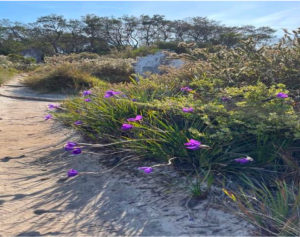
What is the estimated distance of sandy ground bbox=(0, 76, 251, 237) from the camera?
2.45 metres

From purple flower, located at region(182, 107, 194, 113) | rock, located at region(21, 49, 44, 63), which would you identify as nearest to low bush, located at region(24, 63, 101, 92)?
purple flower, located at region(182, 107, 194, 113)

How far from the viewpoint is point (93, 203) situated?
2.86 m

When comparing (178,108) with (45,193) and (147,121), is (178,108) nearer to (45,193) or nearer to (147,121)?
(147,121)

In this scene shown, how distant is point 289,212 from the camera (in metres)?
2.29

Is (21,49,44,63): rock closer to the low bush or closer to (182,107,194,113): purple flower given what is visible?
the low bush

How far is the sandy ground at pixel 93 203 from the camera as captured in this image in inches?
96.3

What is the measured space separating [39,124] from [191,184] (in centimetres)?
345

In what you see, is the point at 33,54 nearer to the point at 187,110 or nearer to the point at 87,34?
the point at 87,34

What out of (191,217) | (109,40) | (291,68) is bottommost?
(191,217)

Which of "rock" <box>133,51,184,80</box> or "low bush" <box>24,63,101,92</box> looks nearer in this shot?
"low bush" <box>24,63,101,92</box>

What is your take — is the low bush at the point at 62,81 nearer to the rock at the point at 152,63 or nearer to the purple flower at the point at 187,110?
the rock at the point at 152,63

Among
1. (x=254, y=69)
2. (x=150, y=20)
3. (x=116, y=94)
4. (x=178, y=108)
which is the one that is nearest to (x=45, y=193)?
(x=178, y=108)

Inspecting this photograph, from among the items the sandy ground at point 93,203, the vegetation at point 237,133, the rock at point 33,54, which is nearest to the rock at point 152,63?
the vegetation at point 237,133

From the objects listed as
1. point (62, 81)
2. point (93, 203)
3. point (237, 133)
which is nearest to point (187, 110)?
point (237, 133)
